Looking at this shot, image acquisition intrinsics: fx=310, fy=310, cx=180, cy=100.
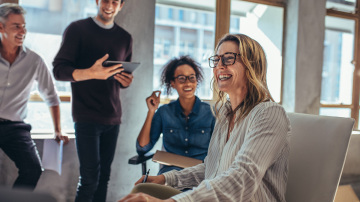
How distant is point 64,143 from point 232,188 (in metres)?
1.91

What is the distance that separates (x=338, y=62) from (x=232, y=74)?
12.2 feet

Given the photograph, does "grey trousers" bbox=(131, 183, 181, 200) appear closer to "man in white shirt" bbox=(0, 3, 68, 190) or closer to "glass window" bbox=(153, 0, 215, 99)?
"man in white shirt" bbox=(0, 3, 68, 190)

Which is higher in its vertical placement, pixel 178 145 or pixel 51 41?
pixel 51 41

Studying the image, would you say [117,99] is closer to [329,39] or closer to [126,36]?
[126,36]

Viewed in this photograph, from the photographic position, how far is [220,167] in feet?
3.99

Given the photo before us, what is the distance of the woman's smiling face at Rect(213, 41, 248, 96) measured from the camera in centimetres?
127

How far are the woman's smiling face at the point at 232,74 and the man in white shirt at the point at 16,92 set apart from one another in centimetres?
151

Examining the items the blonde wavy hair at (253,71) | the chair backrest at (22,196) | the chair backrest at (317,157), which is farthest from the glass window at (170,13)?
the chair backrest at (22,196)

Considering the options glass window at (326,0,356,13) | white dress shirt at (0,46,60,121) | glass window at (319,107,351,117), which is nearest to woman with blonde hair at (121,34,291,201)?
white dress shirt at (0,46,60,121)

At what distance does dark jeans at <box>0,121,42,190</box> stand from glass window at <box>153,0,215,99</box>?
142 centimetres

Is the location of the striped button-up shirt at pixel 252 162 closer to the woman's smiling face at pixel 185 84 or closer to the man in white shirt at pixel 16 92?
the woman's smiling face at pixel 185 84

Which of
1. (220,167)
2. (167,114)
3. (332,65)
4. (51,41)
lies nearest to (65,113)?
(51,41)

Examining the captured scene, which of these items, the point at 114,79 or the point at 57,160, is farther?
the point at 57,160

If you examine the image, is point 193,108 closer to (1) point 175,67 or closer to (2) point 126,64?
(1) point 175,67
